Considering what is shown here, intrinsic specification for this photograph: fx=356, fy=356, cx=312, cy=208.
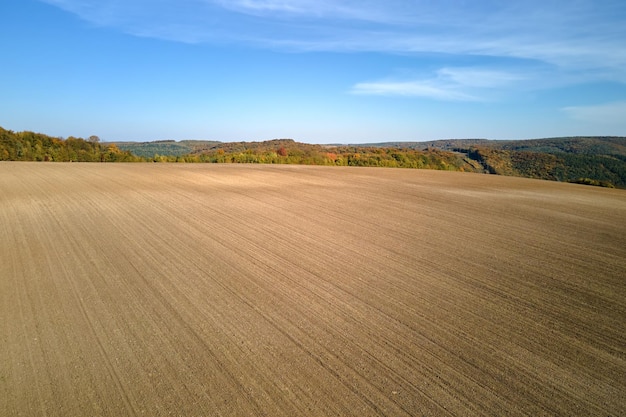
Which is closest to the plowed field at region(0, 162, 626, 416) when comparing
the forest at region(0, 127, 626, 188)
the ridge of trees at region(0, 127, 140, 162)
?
the forest at region(0, 127, 626, 188)

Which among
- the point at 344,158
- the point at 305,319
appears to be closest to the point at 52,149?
the point at 344,158

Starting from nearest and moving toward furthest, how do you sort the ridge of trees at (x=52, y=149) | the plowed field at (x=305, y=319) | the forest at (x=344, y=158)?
the plowed field at (x=305, y=319)
the ridge of trees at (x=52, y=149)
the forest at (x=344, y=158)

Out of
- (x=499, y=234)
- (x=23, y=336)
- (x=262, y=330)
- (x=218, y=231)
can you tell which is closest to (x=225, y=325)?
(x=262, y=330)

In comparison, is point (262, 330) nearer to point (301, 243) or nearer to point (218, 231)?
point (301, 243)

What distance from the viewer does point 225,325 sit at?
5031mm

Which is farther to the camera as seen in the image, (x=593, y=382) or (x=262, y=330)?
(x=262, y=330)

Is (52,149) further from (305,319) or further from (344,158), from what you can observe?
(305,319)

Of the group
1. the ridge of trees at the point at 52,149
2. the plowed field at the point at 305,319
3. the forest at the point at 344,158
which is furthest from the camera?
the forest at the point at 344,158

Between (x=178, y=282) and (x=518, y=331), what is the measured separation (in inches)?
220

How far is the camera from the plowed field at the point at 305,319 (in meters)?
3.63

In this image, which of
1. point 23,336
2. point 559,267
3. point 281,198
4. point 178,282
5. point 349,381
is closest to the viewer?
point 349,381

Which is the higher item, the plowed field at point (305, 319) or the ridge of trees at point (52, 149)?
the ridge of trees at point (52, 149)

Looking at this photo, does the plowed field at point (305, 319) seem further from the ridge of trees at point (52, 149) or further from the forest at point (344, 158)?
the ridge of trees at point (52, 149)

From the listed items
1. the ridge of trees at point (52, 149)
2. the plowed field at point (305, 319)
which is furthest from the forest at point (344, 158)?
the plowed field at point (305, 319)
